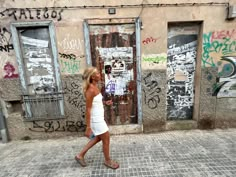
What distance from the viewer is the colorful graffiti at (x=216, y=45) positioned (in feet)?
12.3

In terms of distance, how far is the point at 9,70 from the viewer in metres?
3.67

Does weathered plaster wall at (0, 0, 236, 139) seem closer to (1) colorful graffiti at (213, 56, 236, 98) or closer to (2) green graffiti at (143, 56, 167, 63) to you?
(2) green graffiti at (143, 56, 167, 63)

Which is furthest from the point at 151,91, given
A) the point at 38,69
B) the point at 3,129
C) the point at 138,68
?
the point at 3,129

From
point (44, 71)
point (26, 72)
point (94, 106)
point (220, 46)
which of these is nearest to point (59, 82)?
point (44, 71)

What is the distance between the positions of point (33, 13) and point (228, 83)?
481 centimetres

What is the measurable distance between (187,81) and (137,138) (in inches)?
75.9

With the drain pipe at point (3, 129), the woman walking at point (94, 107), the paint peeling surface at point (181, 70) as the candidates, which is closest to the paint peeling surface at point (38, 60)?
the drain pipe at point (3, 129)

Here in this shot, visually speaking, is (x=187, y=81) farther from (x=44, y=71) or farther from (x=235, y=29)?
(x=44, y=71)

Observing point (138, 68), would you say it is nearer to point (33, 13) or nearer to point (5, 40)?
point (33, 13)

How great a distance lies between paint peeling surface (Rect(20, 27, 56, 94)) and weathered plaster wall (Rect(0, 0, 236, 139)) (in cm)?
25

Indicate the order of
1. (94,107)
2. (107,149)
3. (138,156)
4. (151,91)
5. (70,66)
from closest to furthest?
(94,107)
(107,149)
(138,156)
(70,66)
(151,91)

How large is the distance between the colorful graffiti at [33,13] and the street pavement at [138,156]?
2821 mm

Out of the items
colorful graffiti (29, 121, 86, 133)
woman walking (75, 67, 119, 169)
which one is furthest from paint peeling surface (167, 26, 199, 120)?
colorful graffiti (29, 121, 86, 133)

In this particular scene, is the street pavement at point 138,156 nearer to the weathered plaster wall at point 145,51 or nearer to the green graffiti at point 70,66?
the weathered plaster wall at point 145,51
